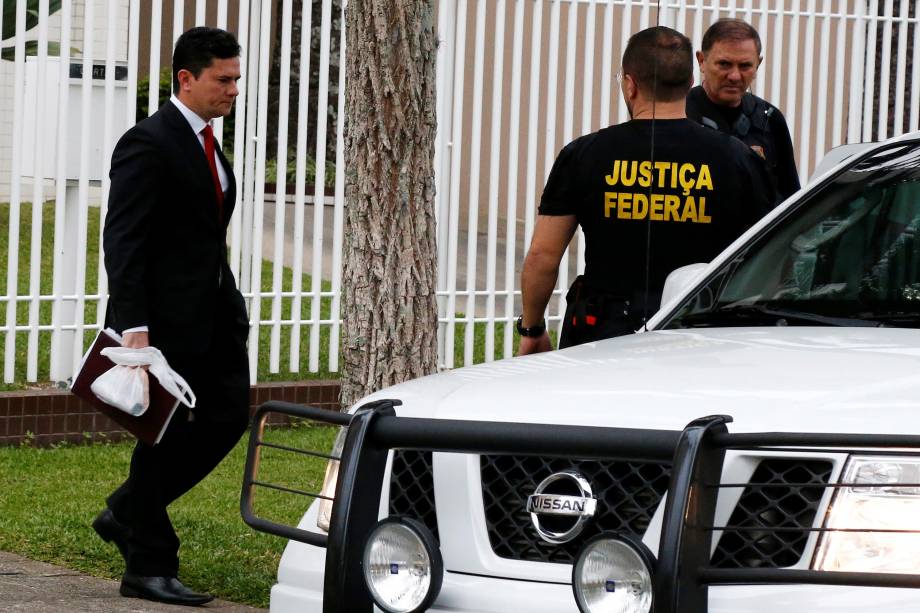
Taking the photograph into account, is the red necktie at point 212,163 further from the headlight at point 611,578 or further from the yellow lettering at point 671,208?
the headlight at point 611,578

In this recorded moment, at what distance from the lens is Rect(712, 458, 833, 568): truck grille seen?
2967 millimetres

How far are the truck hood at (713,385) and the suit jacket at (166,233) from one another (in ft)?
5.27

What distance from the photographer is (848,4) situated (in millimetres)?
10547

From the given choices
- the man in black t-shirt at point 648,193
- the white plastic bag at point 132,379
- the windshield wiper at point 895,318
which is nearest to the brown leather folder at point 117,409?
the white plastic bag at point 132,379

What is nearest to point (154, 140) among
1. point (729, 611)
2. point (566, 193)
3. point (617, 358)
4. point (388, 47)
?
point (388, 47)

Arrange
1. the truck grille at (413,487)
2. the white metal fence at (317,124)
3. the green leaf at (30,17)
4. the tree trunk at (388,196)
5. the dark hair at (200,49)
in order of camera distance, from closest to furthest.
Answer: the truck grille at (413,487) < the dark hair at (200,49) < the tree trunk at (388,196) < the white metal fence at (317,124) < the green leaf at (30,17)

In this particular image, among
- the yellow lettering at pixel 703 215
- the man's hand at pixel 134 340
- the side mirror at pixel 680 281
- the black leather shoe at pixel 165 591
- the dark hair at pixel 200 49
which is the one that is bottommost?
the black leather shoe at pixel 165 591

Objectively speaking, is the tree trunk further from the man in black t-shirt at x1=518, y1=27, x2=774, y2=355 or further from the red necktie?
the man in black t-shirt at x1=518, y1=27, x2=774, y2=355

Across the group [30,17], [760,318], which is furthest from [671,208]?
[30,17]

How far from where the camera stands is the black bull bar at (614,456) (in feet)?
9.23

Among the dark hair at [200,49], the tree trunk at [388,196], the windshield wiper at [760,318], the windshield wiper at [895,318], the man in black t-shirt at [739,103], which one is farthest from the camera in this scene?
the man in black t-shirt at [739,103]

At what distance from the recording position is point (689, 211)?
5.16 meters

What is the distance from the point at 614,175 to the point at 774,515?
2.36 meters

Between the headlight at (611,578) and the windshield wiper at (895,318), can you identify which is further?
the windshield wiper at (895,318)
